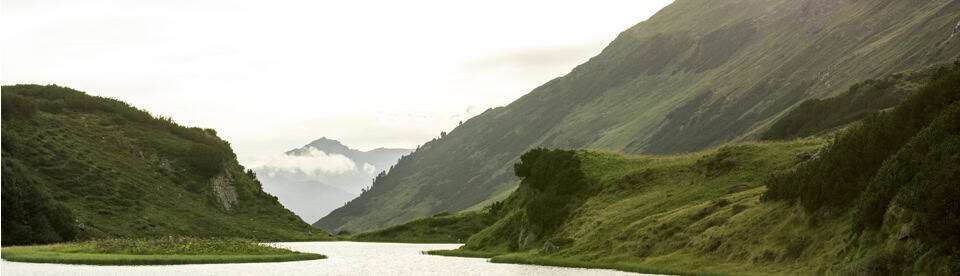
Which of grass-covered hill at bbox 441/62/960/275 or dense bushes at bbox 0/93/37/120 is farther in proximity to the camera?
dense bushes at bbox 0/93/37/120

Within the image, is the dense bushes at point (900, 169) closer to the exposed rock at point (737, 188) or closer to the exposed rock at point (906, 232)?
the exposed rock at point (906, 232)

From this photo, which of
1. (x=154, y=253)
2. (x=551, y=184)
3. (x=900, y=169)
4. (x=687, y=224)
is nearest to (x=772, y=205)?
(x=687, y=224)

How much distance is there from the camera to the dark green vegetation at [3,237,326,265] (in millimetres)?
71125

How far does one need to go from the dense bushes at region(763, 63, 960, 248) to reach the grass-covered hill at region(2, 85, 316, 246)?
332 feet

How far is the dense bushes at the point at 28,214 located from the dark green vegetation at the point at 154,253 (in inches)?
747

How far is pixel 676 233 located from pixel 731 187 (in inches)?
500

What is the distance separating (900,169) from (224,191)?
546 ft

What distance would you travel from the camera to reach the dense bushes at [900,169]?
114 ft

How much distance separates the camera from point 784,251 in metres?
50.8

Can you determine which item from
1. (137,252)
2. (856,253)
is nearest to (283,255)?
(137,252)

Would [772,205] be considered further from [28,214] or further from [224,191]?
[224,191]

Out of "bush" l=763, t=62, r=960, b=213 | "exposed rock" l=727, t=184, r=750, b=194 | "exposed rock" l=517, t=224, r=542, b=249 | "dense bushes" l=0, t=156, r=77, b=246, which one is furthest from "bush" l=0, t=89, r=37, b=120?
"bush" l=763, t=62, r=960, b=213

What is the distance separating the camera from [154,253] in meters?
81.6

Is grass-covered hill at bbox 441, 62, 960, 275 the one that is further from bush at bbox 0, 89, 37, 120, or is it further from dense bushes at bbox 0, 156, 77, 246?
bush at bbox 0, 89, 37, 120
